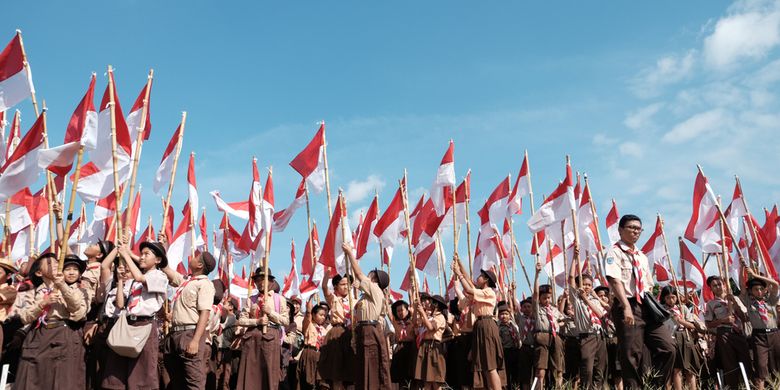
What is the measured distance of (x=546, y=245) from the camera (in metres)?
16.4

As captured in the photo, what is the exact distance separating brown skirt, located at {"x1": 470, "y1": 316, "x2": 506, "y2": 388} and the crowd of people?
3 centimetres

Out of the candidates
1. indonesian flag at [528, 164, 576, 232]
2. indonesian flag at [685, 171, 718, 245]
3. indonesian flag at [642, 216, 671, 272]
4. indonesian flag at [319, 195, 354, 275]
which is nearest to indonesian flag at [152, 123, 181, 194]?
indonesian flag at [319, 195, 354, 275]

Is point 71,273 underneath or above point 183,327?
above

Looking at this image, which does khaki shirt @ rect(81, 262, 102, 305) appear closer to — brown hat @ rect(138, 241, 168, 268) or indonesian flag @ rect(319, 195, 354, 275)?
brown hat @ rect(138, 241, 168, 268)

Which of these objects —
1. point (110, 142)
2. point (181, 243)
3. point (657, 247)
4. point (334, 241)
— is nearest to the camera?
point (110, 142)

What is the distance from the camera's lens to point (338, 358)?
11359mm

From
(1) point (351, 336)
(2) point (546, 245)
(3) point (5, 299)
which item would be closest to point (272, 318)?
(1) point (351, 336)

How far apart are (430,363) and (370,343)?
159 cm

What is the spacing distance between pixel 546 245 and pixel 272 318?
771cm

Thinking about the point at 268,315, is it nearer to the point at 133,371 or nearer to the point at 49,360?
the point at 133,371

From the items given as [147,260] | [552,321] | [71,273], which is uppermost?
[147,260]

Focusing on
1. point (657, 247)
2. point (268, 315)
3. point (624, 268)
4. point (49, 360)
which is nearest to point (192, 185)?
point (268, 315)

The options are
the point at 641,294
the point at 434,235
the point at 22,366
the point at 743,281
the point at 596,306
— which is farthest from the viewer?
the point at 434,235

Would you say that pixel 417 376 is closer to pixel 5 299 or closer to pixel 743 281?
pixel 743 281
